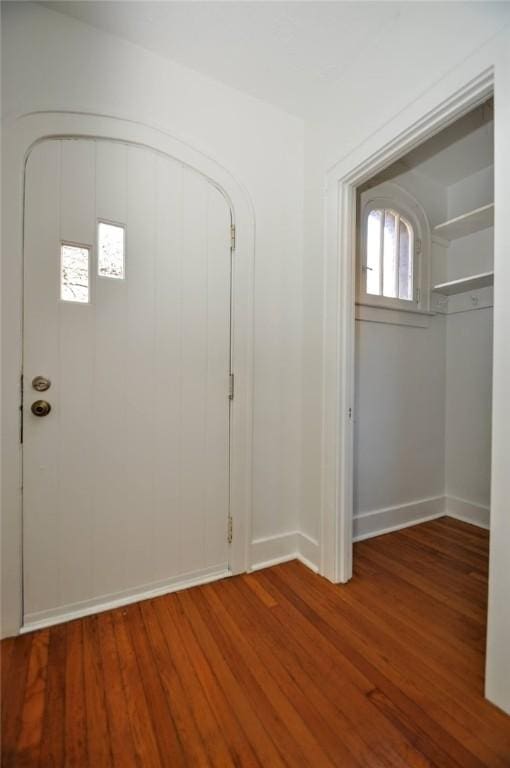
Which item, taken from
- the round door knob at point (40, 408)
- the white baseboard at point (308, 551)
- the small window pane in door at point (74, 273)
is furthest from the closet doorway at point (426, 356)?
the round door knob at point (40, 408)

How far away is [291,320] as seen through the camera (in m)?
2.06

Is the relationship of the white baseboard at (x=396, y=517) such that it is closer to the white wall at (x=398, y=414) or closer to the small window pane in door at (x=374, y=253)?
the white wall at (x=398, y=414)

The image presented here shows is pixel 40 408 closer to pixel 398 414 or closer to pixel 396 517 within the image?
pixel 398 414

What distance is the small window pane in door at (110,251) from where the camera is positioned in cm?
157

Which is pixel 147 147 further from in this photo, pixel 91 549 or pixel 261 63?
pixel 91 549

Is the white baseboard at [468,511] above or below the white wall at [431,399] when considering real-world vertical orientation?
below

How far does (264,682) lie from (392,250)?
2696mm

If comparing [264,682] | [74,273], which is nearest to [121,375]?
[74,273]

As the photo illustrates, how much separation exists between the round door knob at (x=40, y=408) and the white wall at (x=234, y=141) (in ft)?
0.30

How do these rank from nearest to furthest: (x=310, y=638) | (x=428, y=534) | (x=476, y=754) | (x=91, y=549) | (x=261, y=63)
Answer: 1. (x=476, y=754)
2. (x=310, y=638)
3. (x=91, y=549)
4. (x=261, y=63)
5. (x=428, y=534)

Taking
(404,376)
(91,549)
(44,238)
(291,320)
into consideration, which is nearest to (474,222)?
(404,376)

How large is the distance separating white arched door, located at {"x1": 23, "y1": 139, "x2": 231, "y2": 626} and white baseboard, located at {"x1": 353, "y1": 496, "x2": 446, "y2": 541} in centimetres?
102

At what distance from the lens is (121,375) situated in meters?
1.63

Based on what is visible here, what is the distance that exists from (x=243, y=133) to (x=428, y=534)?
114 inches
